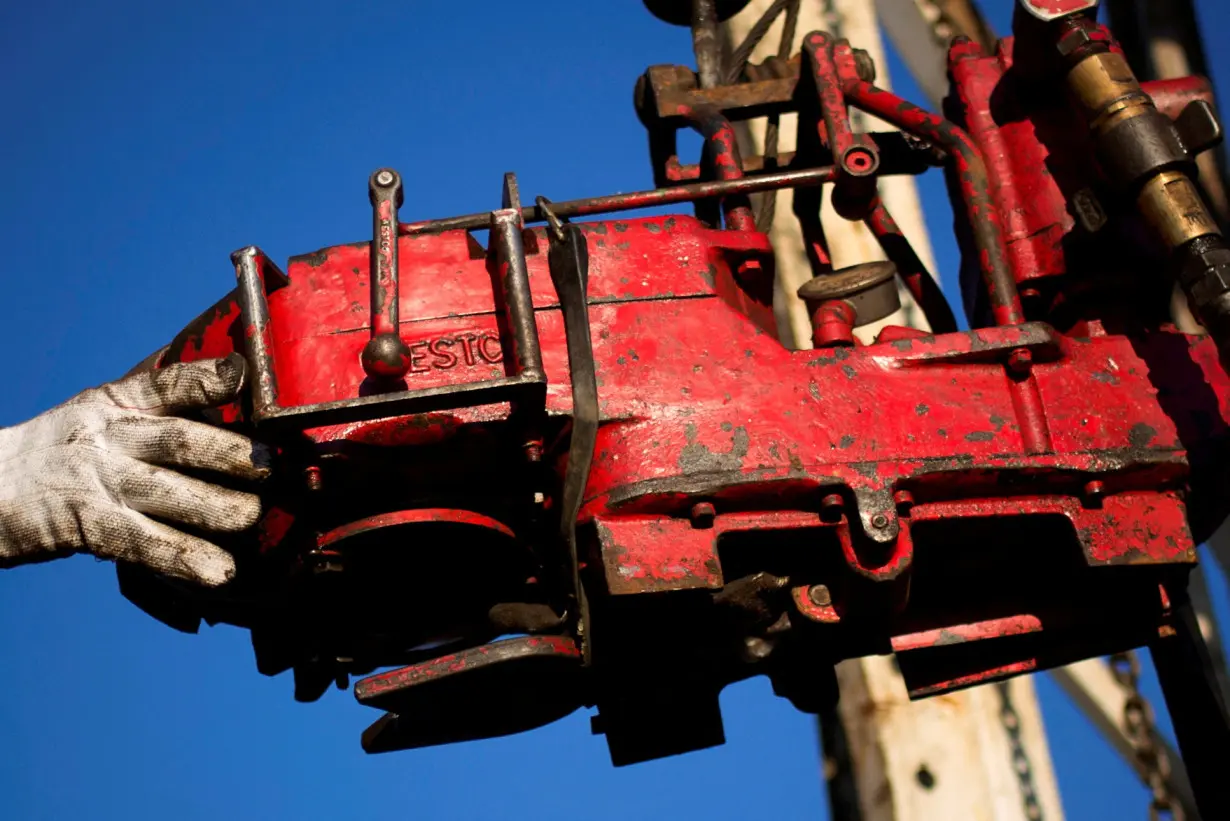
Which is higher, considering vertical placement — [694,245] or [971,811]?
[694,245]

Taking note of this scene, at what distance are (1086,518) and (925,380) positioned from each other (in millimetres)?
453

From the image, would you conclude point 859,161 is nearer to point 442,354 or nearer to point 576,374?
point 576,374

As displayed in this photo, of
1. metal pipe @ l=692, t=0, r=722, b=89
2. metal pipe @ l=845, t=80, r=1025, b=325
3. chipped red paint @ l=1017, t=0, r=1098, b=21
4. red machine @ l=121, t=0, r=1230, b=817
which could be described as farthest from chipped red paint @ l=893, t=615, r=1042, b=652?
metal pipe @ l=692, t=0, r=722, b=89

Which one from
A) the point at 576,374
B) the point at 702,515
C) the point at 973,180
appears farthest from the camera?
the point at 973,180

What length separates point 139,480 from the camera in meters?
3.85

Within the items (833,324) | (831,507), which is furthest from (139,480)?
(833,324)

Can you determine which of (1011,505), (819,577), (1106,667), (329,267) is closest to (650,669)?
(819,577)

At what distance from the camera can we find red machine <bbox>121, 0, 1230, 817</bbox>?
3.65 metres

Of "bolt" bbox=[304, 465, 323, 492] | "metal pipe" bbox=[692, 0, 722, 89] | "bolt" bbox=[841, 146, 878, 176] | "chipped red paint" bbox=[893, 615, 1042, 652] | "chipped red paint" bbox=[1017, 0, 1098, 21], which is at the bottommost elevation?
"chipped red paint" bbox=[893, 615, 1042, 652]

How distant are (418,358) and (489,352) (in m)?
0.15

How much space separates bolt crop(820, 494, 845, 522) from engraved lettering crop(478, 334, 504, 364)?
0.75 meters

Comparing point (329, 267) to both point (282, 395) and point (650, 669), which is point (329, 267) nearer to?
point (282, 395)

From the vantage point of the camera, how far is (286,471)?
3.72 metres

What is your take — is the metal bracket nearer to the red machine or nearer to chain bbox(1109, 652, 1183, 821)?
the red machine
